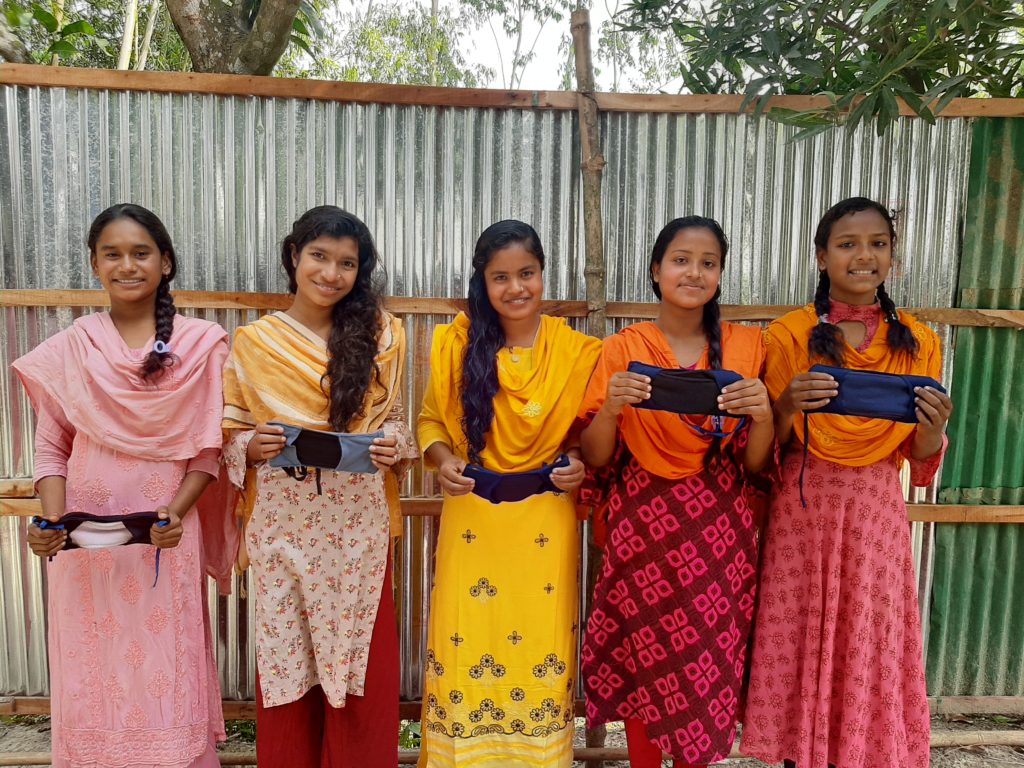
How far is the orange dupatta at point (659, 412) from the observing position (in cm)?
240

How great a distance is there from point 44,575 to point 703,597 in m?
3.00

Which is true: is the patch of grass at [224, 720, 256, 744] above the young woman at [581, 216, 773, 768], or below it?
below

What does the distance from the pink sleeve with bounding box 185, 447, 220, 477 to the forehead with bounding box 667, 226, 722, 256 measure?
1.85 metres

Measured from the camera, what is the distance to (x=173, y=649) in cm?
243

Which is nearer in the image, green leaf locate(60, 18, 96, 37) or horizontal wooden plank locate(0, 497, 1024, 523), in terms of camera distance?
horizontal wooden plank locate(0, 497, 1024, 523)

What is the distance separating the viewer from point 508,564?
2.44 metres

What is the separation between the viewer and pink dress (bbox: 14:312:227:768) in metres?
2.39

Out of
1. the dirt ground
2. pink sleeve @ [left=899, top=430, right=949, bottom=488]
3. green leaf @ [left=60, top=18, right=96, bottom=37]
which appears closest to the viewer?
pink sleeve @ [left=899, top=430, right=949, bottom=488]

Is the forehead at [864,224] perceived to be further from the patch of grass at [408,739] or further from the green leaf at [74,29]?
the green leaf at [74,29]

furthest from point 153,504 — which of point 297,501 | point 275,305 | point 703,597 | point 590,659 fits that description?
point 703,597

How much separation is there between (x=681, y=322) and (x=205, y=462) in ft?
6.07

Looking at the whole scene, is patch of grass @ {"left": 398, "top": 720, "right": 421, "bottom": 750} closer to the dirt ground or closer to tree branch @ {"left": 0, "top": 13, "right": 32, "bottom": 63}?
the dirt ground

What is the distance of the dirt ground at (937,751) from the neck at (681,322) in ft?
7.23

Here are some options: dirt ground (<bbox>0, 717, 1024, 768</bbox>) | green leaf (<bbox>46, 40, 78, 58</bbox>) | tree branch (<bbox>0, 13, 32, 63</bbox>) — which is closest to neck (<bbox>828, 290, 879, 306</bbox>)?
dirt ground (<bbox>0, 717, 1024, 768</bbox>)
